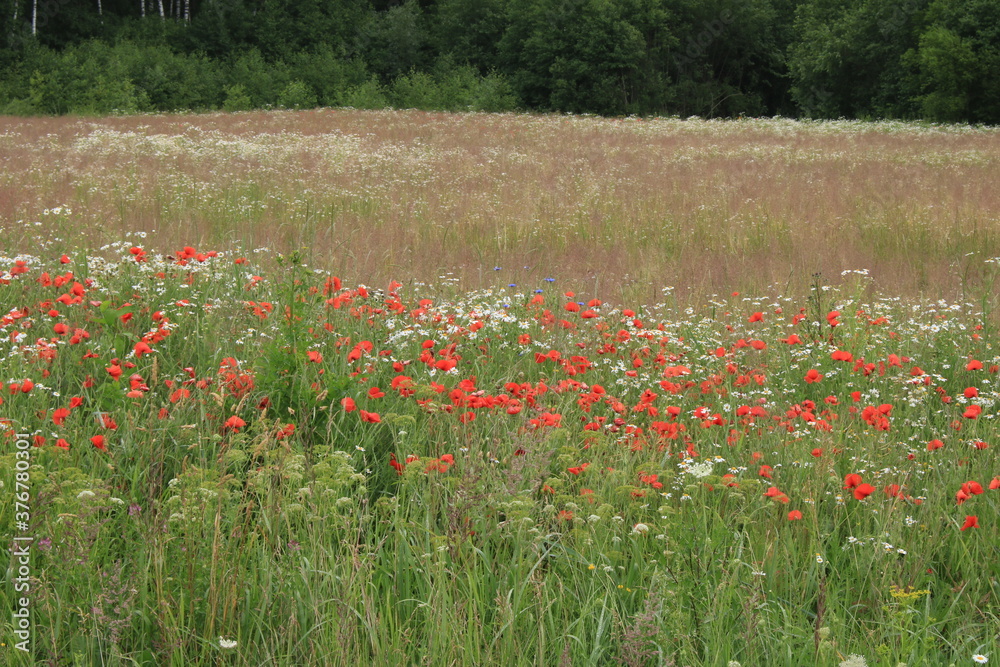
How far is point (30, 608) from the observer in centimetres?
203

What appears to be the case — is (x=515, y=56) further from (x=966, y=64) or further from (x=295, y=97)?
(x=966, y=64)

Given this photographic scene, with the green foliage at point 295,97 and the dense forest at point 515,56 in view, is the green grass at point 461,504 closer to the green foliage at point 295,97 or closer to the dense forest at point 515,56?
the dense forest at point 515,56

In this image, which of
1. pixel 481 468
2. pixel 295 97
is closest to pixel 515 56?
pixel 295 97

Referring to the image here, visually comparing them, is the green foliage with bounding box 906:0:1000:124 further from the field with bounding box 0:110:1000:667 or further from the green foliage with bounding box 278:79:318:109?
the field with bounding box 0:110:1000:667

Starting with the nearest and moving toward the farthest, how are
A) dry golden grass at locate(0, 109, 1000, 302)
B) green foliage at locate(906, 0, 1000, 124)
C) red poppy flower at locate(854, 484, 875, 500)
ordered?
red poppy flower at locate(854, 484, 875, 500)
dry golden grass at locate(0, 109, 1000, 302)
green foliage at locate(906, 0, 1000, 124)

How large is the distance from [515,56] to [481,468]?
5107cm

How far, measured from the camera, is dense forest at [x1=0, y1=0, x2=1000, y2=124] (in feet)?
119

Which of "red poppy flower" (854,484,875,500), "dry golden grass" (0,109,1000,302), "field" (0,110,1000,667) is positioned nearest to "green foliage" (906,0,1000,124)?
"dry golden grass" (0,109,1000,302)

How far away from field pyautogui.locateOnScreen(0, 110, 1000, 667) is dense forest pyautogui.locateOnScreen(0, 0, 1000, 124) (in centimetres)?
2943

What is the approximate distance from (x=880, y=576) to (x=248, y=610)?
5.95 ft

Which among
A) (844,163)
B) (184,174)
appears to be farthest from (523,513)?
(844,163)

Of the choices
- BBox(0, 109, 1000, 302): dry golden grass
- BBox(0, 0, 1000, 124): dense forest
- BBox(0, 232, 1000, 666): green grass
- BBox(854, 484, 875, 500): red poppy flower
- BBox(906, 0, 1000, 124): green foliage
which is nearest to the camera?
BBox(0, 232, 1000, 666): green grass

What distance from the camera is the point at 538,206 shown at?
10.6 meters

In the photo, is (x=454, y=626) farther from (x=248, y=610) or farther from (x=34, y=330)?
(x=34, y=330)
